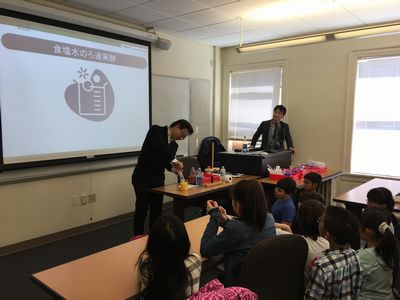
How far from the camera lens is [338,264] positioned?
4.75 feet

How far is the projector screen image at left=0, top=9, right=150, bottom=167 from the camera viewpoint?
324 cm

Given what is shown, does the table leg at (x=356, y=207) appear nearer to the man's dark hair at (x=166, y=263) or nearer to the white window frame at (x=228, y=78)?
the man's dark hair at (x=166, y=263)

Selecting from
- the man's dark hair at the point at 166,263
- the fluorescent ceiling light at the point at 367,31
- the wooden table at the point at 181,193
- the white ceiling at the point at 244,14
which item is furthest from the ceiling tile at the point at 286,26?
the man's dark hair at the point at 166,263

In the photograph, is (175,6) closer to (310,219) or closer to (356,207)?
(356,207)

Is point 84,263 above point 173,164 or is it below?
below

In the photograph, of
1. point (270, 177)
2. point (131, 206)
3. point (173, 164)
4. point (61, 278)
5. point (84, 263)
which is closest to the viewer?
point (61, 278)

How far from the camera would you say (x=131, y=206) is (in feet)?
15.0

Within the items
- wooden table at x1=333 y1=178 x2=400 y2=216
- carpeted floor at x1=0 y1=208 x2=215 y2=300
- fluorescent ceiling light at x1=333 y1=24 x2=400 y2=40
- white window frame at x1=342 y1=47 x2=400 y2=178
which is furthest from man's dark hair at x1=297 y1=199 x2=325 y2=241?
white window frame at x1=342 y1=47 x2=400 y2=178

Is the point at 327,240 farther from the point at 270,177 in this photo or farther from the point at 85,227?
the point at 85,227

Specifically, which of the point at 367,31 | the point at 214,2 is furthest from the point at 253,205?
the point at 214,2

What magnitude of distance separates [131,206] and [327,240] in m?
3.33

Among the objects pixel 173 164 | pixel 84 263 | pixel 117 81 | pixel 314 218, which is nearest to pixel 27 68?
pixel 117 81

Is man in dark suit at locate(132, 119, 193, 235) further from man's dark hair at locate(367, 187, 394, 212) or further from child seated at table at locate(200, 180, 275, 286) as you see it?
man's dark hair at locate(367, 187, 394, 212)

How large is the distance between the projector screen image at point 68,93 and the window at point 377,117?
302 centimetres
